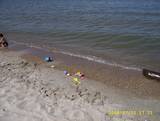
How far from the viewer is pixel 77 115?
5.82 meters

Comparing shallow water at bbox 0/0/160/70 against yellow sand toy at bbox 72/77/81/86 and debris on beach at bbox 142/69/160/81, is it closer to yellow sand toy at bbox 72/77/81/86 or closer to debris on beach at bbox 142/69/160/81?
debris on beach at bbox 142/69/160/81

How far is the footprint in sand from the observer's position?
5691 mm

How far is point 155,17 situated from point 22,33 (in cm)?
955

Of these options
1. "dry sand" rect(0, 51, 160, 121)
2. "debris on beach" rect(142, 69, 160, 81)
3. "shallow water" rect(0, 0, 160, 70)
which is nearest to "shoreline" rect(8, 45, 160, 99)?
"debris on beach" rect(142, 69, 160, 81)

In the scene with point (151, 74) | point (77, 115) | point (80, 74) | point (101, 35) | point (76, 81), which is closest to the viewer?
point (77, 115)

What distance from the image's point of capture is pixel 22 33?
15.9 meters

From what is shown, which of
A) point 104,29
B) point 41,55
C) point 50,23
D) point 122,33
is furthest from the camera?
point 50,23

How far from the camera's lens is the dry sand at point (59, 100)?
5824 mm

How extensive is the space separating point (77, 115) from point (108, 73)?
11.2 ft

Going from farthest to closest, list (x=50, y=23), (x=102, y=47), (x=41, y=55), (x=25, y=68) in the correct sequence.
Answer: (x=50, y=23) → (x=102, y=47) → (x=41, y=55) → (x=25, y=68)

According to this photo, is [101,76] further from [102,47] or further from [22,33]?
[22,33]

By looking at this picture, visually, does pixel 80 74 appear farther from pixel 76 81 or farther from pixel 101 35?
pixel 101 35

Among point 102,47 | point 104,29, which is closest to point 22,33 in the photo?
point 104,29

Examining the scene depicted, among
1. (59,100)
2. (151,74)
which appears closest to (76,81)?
(59,100)
